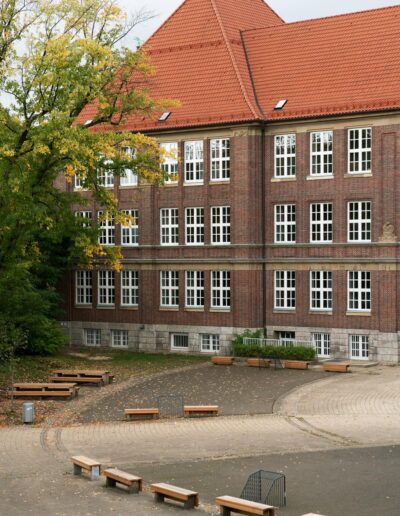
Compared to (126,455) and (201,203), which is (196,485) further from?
(201,203)

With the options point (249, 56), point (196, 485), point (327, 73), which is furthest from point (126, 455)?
point (249, 56)

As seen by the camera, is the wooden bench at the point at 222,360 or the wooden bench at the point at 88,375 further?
the wooden bench at the point at 222,360

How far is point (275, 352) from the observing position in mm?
47500

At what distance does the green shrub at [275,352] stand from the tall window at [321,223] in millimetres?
5519

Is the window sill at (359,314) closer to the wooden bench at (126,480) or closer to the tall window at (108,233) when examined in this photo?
the tall window at (108,233)

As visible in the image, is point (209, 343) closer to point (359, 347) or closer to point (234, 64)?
point (359, 347)

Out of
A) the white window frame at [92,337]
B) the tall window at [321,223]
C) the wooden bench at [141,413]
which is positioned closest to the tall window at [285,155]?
the tall window at [321,223]

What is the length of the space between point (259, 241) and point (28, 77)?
1879 cm

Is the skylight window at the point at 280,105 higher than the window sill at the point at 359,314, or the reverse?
the skylight window at the point at 280,105

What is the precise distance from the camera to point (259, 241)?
50.5 m

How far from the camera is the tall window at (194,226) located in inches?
2051

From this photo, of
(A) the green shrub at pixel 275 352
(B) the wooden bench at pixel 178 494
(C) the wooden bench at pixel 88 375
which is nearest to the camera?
(B) the wooden bench at pixel 178 494

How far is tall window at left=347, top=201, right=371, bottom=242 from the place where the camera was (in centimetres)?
A: 4747

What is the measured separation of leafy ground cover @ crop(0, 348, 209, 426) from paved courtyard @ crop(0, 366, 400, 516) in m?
2.72
